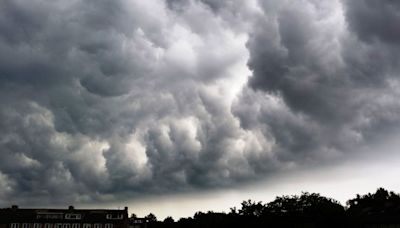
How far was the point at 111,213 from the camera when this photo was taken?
158250 millimetres

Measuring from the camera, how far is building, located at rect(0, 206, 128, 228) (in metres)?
148

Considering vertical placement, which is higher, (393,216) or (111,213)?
(111,213)

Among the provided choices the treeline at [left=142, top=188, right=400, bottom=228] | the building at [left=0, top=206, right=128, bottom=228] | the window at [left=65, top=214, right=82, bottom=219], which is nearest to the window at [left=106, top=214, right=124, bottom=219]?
the building at [left=0, top=206, right=128, bottom=228]

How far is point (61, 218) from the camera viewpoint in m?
154

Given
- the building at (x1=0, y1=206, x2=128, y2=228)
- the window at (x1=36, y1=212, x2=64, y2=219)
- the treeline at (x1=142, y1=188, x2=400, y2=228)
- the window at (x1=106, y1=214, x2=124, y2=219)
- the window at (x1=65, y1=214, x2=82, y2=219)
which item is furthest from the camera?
the window at (x1=106, y1=214, x2=124, y2=219)

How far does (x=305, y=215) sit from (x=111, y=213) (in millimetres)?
83455

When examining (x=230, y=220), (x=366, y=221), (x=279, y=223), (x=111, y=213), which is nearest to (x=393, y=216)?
(x=366, y=221)

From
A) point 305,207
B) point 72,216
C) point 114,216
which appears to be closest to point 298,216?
point 305,207

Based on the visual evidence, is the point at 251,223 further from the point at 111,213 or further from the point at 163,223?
the point at 163,223

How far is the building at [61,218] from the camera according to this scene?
148 meters

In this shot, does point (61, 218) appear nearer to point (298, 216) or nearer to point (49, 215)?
point (49, 215)

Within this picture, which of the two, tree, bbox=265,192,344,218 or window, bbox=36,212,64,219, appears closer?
tree, bbox=265,192,344,218

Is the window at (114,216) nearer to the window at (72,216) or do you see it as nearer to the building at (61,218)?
the building at (61,218)

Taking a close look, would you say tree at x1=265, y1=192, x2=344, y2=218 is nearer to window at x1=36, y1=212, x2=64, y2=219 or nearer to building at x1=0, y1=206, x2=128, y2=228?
building at x1=0, y1=206, x2=128, y2=228
